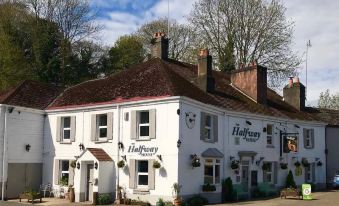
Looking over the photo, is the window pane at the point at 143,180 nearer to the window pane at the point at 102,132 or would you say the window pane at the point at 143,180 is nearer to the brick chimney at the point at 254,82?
the window pane at the point at 102,132

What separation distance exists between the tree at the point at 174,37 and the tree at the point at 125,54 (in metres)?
1.18

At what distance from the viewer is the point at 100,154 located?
88.1 feet

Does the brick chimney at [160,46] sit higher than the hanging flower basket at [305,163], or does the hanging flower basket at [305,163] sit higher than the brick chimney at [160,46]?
the brick chimney at [160,46]

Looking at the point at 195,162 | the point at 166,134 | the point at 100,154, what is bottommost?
the point at 195,162

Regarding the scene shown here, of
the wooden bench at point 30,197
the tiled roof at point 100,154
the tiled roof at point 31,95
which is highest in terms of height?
the tiled roof at point 31,95

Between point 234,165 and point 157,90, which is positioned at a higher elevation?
point 157,90

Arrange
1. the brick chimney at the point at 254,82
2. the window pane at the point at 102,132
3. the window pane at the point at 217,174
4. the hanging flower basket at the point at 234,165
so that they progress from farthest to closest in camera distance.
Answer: the brick chimney at the point at 254,82, the hanging flower basket at the point at 234,165, the window pane at the point at 102,132, the window pane at the point at 217,174

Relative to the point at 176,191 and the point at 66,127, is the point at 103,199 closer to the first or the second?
the point at 176,191

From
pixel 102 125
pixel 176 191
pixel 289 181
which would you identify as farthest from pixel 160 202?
pixel 289 181

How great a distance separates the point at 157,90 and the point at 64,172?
8.22 meters

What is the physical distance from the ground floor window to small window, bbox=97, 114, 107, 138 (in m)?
6.01

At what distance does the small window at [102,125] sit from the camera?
92.3 feet

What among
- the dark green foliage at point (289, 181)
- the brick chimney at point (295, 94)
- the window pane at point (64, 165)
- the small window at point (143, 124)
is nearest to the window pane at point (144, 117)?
the small window at point (143, 124)

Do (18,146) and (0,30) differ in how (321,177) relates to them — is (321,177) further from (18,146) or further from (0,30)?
(0,30)
